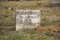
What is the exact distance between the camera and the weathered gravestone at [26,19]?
6352 mm

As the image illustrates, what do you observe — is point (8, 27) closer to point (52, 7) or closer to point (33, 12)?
point (33, 12)

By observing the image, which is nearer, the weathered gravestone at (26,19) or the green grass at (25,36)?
the green grass at (25,36)

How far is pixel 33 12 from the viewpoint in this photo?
648 cm

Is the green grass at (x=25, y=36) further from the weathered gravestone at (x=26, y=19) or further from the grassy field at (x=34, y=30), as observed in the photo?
the weathered gravestone at (x=26, y=19)

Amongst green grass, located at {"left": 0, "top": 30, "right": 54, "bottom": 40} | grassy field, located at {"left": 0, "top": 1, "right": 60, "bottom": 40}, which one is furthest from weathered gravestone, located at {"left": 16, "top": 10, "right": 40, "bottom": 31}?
green grass, located at {"left": 0, "top": 30, "right": 54, "bottom": 40}

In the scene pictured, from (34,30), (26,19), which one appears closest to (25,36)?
(34,30)

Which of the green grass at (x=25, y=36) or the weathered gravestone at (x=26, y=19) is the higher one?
the weathered gravestone at (x=26, y=19)

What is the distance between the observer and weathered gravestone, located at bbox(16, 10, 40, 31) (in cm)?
635

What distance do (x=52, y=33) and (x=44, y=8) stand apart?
12.7 ft

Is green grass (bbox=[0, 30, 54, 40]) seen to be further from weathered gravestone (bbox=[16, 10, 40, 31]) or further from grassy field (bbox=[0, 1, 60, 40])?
weathered gravestone (bbox=[16, 10, 40, 31])

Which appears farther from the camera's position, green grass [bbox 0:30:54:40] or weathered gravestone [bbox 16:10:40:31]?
weathered gravestone [bbox 16:10:40:31]

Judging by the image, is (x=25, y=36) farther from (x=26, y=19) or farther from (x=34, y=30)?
(x=26, y=19)

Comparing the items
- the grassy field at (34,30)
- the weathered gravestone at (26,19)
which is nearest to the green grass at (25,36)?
→ the grassy field at (34,30)

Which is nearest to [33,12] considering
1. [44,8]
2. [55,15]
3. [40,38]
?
[40,38]
